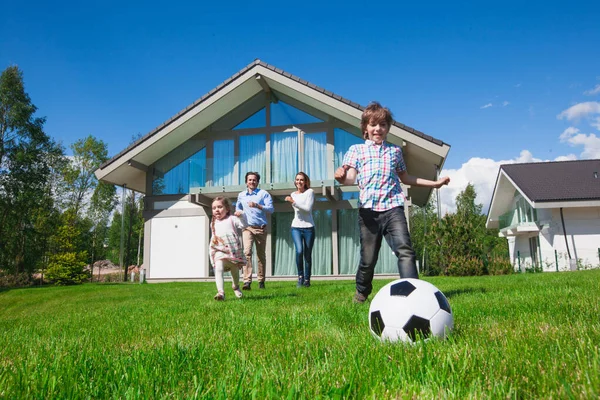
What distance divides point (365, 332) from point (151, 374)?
138cm

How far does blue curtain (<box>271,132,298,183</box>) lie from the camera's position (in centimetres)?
1636

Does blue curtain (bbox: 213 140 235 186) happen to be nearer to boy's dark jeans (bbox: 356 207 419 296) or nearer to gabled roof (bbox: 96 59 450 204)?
gabled roof (bbox: 96 59 450 204)

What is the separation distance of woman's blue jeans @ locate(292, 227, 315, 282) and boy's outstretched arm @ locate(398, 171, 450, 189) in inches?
153

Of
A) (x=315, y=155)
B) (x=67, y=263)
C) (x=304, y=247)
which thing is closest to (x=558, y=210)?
(x=315, y=155)

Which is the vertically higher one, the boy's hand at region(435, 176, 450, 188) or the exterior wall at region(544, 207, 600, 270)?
the exterior wall at region(544, 207, 600, 270)

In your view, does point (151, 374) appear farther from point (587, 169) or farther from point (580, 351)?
point (587, 169)

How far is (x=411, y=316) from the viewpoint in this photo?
240 cm

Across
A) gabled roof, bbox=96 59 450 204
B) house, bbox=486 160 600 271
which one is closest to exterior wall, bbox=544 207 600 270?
house, bbox=486 160 600 271

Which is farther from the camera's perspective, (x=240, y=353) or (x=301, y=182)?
→ (x=301, y=182)

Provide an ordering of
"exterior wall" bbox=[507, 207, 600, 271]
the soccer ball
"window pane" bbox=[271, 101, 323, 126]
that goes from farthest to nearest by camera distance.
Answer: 1. "exterior wall" bbox=[507, 207, 600, 271]
2. "window pane" bbox=[271, 101, 323, 126]
3. the soccer ball

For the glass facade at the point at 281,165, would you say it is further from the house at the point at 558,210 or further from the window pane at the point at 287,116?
the house at the point at 558,210

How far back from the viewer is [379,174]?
175 inches

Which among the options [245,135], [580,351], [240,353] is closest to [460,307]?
[580,351]

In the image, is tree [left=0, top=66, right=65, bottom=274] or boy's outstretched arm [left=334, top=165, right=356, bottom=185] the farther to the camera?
tree [left=0, top=66, right=65, bottom=274]
